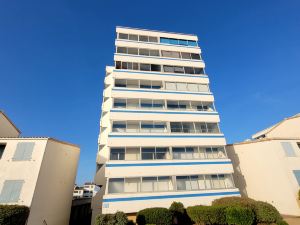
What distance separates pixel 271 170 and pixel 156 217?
17450 mm

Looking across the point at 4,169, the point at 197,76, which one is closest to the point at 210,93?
the point at 197,76

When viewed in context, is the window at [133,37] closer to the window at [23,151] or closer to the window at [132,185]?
the window at [23,151]

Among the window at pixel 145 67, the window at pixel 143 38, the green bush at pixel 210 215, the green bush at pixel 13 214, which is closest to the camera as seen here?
the green bush at pixel 13 214

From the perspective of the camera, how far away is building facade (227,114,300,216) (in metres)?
23.0

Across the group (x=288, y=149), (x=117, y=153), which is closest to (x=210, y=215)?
(x=117, y=153)

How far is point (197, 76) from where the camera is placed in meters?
30.4

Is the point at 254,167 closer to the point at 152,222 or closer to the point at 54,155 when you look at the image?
the point at 152,222

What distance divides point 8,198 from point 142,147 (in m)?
14.1

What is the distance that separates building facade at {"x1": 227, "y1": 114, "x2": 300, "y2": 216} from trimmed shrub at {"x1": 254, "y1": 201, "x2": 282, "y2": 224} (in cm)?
922

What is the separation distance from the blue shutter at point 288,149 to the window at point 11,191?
103 ft

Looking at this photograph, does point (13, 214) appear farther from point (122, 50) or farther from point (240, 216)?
point (122, 50)

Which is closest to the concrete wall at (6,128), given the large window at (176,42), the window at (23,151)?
the window at (23,151)

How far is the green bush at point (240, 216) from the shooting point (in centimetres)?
1532

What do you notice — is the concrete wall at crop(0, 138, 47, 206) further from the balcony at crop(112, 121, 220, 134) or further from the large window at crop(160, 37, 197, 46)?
the large window at crop(160, 37, 197, 46)
